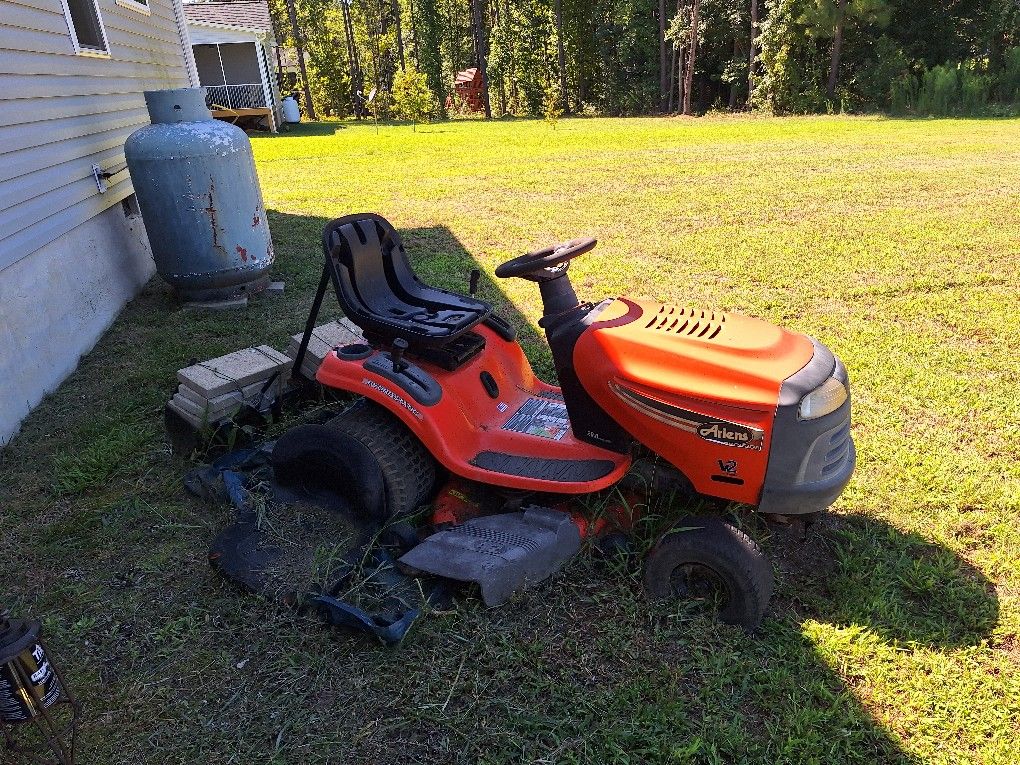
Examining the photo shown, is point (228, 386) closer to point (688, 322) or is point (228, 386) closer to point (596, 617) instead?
point (596, 617)

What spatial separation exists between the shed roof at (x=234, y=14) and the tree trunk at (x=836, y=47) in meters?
19.3

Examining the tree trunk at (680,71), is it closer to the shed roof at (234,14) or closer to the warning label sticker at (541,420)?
the shed roof at (234,14)

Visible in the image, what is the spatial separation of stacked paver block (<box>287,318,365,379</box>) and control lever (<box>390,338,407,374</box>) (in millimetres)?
776

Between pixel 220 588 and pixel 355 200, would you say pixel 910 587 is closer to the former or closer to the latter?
pixel 220 588

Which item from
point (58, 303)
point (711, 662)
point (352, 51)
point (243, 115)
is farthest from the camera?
point (352, 51)

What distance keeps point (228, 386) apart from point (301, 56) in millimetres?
36497

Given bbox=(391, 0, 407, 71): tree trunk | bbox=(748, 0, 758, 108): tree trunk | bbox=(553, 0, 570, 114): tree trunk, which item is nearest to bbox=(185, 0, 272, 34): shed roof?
bbox=(553, 0, 570, 114): tree trunk

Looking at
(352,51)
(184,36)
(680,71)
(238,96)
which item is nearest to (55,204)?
(184,36)

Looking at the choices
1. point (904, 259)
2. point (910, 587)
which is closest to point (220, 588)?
point (910, 587)

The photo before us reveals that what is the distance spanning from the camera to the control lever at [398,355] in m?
2.90

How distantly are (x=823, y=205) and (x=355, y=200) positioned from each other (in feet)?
21.2

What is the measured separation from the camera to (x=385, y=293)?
10.9 ft

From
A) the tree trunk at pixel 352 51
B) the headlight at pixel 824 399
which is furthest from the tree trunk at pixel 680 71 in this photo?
the headlight at pixel 824 399

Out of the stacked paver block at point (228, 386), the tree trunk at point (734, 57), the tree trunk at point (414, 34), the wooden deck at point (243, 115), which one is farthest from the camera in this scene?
the tree trunk at point (414, 34)
